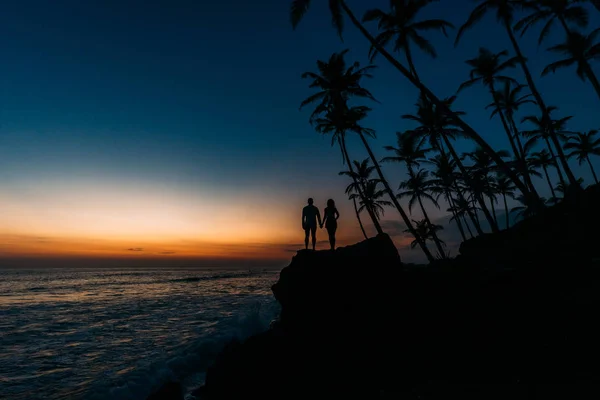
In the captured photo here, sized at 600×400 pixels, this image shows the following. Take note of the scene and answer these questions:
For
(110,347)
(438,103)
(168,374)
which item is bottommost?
(168,374)

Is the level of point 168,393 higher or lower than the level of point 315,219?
lower

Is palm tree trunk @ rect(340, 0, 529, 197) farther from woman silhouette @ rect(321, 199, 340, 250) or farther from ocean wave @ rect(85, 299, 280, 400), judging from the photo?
ocean wave @ rect(85, 299, 280, 400)

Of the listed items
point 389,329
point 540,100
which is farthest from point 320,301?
point 540,100

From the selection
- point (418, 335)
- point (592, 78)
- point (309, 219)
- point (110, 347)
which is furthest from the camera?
point (592, 78)

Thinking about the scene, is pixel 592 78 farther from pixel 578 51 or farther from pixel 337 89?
pixel 337 89

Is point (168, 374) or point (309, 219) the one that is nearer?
point (168, 374)

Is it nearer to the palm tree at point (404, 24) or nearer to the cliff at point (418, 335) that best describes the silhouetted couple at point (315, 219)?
the cliff at point (418, 335)

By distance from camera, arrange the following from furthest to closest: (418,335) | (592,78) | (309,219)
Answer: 1. (592,78)
2. (309,219)
3. (418,335)

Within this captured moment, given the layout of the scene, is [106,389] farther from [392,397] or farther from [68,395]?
[392,397]

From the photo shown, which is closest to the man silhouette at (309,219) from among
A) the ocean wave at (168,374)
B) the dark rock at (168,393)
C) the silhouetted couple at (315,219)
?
the silhouetted couple at (315,219)

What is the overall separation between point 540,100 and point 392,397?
885 inches

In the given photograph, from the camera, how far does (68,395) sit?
25.2 feet

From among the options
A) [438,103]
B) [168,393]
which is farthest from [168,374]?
[438,103]

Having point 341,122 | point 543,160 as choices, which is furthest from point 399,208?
point 543,160
